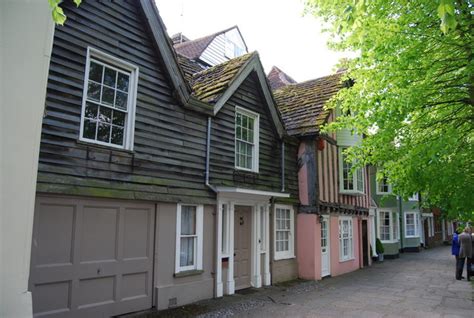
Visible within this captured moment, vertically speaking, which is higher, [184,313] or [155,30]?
[155,30]

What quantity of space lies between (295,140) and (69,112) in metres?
8.84

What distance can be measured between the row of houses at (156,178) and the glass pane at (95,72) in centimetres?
3

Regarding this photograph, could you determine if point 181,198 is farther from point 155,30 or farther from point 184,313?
point 155,30

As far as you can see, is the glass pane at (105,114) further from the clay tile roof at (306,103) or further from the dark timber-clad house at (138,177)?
the clay tile roof at (306,103)

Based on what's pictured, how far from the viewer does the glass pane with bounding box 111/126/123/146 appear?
7795 mm

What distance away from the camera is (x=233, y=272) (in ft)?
34.9

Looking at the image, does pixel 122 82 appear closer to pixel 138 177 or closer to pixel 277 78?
pixel 138 177

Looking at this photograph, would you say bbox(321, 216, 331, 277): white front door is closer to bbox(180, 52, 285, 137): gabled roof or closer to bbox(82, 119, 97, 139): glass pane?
bbox(180, 52, 285, 137): gabled roof

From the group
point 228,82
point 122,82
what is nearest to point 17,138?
point 122,82

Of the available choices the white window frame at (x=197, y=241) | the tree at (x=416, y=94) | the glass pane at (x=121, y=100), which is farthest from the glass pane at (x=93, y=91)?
the tree at (x=416, y=94)

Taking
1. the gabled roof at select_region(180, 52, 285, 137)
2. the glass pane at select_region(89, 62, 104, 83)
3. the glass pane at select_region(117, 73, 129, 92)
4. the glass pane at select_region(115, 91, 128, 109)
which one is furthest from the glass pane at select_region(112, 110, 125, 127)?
the gabled roof at select_region(180, 52, 285, 137)

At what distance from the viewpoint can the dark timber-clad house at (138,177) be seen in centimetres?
669

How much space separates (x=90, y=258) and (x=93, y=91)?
10.8 feet

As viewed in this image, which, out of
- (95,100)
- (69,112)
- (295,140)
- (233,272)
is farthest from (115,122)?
(295,140)
